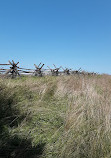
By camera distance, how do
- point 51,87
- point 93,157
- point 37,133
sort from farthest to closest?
point 51,87 < point 37,133 < point 93,157

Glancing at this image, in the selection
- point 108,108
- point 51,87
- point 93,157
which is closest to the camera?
point 93,157

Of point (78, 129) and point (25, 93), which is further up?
point (25, 93)

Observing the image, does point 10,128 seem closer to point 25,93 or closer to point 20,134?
point 20,134

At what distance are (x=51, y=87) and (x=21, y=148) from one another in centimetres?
265

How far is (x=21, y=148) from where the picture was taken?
1.49 m

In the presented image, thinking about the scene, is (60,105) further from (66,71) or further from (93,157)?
(66,71)

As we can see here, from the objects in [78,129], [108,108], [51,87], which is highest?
[51,87]

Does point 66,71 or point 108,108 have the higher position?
point 66,71

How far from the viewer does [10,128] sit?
1878 millimetres

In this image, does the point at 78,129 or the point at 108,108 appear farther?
the point at 108,108

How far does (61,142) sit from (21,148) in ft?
1.73

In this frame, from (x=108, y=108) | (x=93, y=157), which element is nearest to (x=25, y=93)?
(x=108, y=108)

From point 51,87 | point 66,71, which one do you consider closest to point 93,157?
point 51,87

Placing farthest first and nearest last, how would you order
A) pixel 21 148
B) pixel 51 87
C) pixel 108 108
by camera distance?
pixel 51 87 → pixel 108 108 → pixel 21 148
